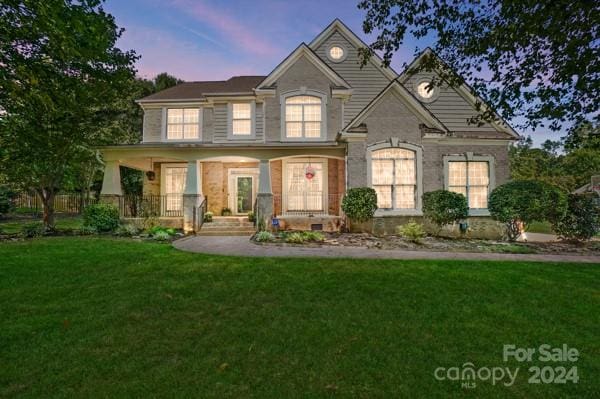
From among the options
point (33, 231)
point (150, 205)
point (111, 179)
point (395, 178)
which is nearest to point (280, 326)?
point (395, 178)

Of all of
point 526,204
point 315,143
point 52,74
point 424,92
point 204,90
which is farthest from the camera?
point 204,90

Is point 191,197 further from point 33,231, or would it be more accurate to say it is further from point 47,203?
point 47,203

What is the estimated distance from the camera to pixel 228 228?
1238 centimetres

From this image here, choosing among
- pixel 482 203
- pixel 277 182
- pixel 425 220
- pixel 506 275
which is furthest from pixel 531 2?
pixel 277 182

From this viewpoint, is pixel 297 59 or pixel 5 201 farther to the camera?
pixel 5 201

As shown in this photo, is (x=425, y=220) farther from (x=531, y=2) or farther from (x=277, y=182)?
(x=531, y=2)

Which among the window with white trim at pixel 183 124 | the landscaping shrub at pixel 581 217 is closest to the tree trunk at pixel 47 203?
the window with white trim at pixel 183 124

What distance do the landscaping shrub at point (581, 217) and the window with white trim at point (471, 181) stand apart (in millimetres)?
2851

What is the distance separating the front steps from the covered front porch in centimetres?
46

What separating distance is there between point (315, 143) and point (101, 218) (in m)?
9.94

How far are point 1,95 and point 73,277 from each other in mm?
6228

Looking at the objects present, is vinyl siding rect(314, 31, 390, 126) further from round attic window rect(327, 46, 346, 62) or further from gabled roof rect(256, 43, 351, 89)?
gabled roof rect(256, 43, 351, 89)

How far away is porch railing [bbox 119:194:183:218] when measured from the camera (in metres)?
13.4

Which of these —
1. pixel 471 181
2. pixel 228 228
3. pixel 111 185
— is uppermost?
pixel 471 181
